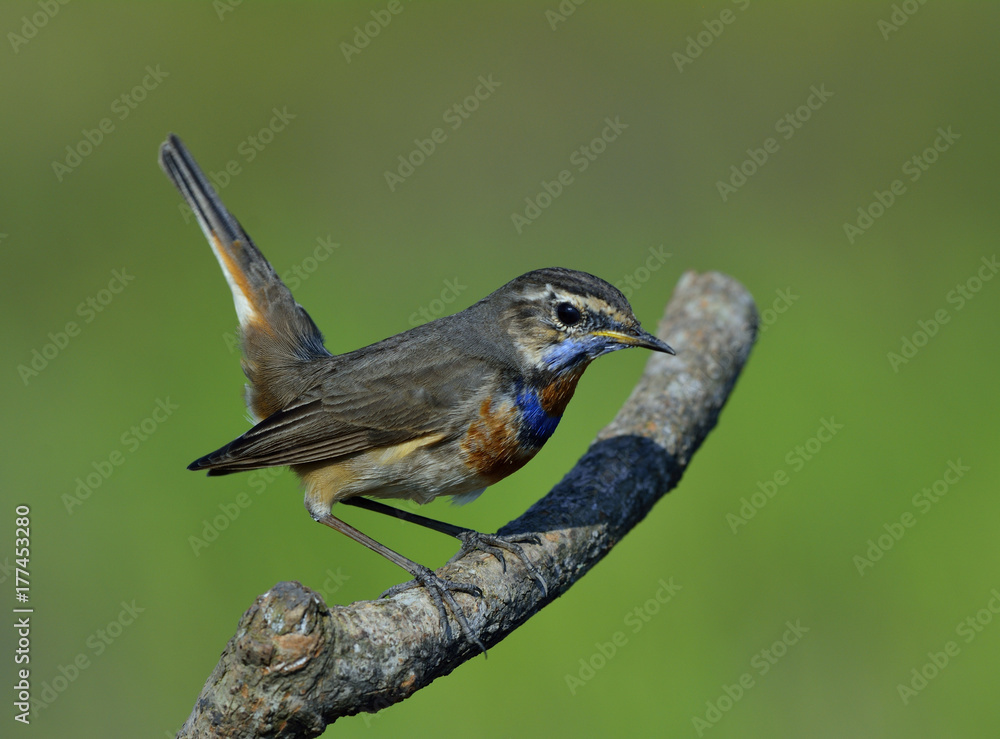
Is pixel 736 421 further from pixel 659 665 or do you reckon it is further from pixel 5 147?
pixel 5 147

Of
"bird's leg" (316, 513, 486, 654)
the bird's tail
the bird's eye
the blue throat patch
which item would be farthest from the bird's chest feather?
the bird's tail

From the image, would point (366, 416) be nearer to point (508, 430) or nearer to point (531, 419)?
point (508, 430)

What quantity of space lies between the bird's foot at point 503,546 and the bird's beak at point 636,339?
1203mm

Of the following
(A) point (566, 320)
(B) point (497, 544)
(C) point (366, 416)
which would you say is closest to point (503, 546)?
(B) point (497, 544)

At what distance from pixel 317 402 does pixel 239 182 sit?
8.33 m

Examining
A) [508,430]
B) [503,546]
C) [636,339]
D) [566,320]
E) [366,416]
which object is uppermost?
[566,320]

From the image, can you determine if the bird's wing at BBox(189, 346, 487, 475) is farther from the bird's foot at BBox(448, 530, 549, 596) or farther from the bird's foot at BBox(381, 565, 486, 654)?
the bird's foot at BBox(381, 565, 486, 654)

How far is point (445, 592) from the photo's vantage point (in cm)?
464

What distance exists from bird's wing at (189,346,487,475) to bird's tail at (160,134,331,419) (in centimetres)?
50

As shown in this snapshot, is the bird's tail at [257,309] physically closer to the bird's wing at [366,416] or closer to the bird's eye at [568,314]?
the bird's wing at [366,416]

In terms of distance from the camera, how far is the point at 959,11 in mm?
15492

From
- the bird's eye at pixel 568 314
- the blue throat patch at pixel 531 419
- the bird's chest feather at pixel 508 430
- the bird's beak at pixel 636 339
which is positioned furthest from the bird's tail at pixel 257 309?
the bird's beak at pixel 636 339

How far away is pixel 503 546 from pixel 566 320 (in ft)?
4.42

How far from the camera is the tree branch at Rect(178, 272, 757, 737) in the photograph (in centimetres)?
365
